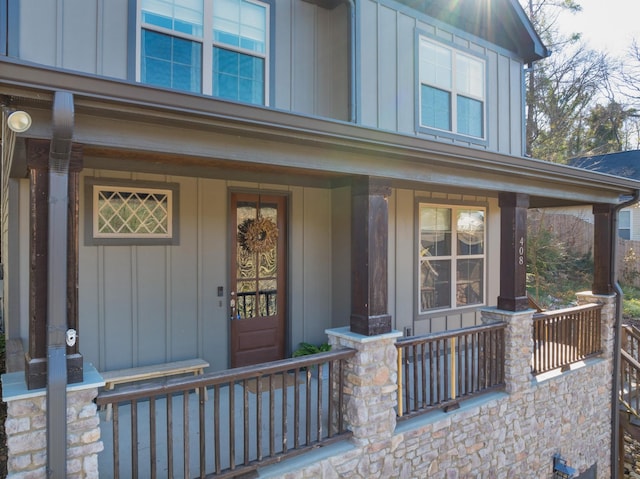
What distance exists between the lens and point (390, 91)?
5.85 metres

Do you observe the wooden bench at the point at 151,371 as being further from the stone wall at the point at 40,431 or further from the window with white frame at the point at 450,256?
the window with white frame at the point at 450,256

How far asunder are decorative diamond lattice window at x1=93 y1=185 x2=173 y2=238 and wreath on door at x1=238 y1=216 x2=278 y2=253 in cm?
89

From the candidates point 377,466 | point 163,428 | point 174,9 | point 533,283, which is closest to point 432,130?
point 174,9

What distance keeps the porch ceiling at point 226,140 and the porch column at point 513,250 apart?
0.65 feet

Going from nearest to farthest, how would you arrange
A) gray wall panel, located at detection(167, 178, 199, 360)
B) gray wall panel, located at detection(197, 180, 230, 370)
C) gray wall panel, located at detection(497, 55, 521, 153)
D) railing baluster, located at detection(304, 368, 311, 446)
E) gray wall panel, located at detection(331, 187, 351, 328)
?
railing baluster, located at detection(304, 368, 311, 446), gray wall panel, located at detection(167, 178, 199, 360), gray wall panel, located at detection(197, 180, 230, 370), gray wall panel, located at detection(331, 187, 351, 328), gray wall panel, located at detection(497, 55, 521, 153)

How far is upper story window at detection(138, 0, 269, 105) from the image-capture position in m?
4.34

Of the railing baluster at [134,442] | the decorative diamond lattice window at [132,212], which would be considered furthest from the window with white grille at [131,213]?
the railing baluster at [134,442]

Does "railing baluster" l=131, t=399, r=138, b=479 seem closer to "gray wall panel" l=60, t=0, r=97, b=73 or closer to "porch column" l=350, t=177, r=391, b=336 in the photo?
"porch column" l=350, t=177, r=391, b=336

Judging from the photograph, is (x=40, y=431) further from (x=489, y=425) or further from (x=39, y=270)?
(x=489, y=425)

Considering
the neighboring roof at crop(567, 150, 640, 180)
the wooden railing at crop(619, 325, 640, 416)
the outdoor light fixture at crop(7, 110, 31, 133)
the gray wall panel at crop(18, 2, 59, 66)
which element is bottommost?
the wooden railing at crop(619, 325, 640, 416)

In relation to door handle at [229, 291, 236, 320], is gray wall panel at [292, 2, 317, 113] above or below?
above

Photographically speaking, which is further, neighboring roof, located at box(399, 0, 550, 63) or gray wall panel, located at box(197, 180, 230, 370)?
neighboring roof, located at box(399, 0, 550, 63)

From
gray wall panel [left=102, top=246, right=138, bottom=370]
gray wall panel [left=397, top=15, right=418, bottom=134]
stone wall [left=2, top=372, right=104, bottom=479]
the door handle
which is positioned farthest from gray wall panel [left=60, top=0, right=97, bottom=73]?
gray wall panel [left=397, top=15, right=418, bottom=134]

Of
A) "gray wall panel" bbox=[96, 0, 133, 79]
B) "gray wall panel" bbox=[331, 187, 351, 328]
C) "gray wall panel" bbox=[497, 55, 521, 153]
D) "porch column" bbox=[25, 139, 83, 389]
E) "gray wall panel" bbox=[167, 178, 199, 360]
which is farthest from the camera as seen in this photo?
"gray wall panel" bbox=[497, 55, 521, 153]
